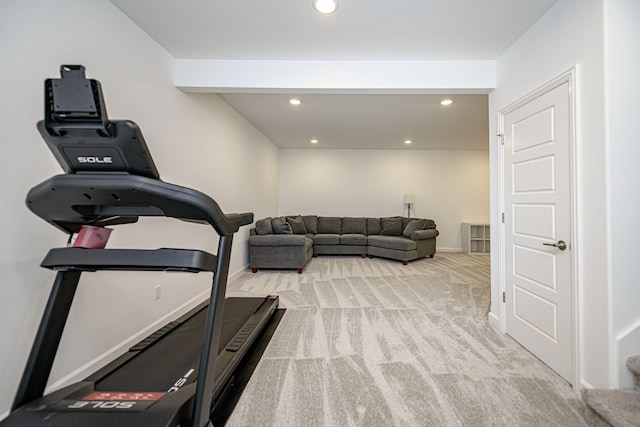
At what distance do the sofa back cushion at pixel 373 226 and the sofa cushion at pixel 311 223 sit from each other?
128 cm

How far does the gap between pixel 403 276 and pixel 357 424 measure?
309 centimetres

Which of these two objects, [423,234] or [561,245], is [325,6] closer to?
[561,245]

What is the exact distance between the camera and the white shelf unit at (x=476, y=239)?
6.22 meters

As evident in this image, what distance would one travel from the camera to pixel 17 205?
4.28ft

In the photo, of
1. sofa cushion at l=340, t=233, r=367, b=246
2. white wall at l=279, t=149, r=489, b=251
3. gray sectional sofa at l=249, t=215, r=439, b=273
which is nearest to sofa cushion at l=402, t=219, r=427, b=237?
gray sectional sofa at l=249, t=215, r=439, b=273

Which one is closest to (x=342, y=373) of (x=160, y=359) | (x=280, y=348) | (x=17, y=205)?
(x=280, y=348)

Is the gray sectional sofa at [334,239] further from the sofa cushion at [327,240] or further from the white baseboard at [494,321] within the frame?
the white baseboard at [494,321]

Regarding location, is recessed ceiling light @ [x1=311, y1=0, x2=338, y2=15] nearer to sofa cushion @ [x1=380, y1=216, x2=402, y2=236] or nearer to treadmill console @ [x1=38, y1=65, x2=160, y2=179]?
treadmill console @ [x1=38, y1=65, x2=160, y2=179]

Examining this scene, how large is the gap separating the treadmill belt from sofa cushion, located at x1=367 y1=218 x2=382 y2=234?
435 centimetres

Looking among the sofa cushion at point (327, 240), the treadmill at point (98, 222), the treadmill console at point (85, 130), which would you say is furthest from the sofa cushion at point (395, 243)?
the treadmill console at point (85, 130)

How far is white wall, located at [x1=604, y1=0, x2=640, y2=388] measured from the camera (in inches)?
56.6

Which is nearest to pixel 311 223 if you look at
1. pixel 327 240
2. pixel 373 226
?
pixel 327 240

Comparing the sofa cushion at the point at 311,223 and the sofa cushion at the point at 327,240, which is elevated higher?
the sofa cushion at the point at 311,223

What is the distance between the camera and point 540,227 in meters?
1.93
